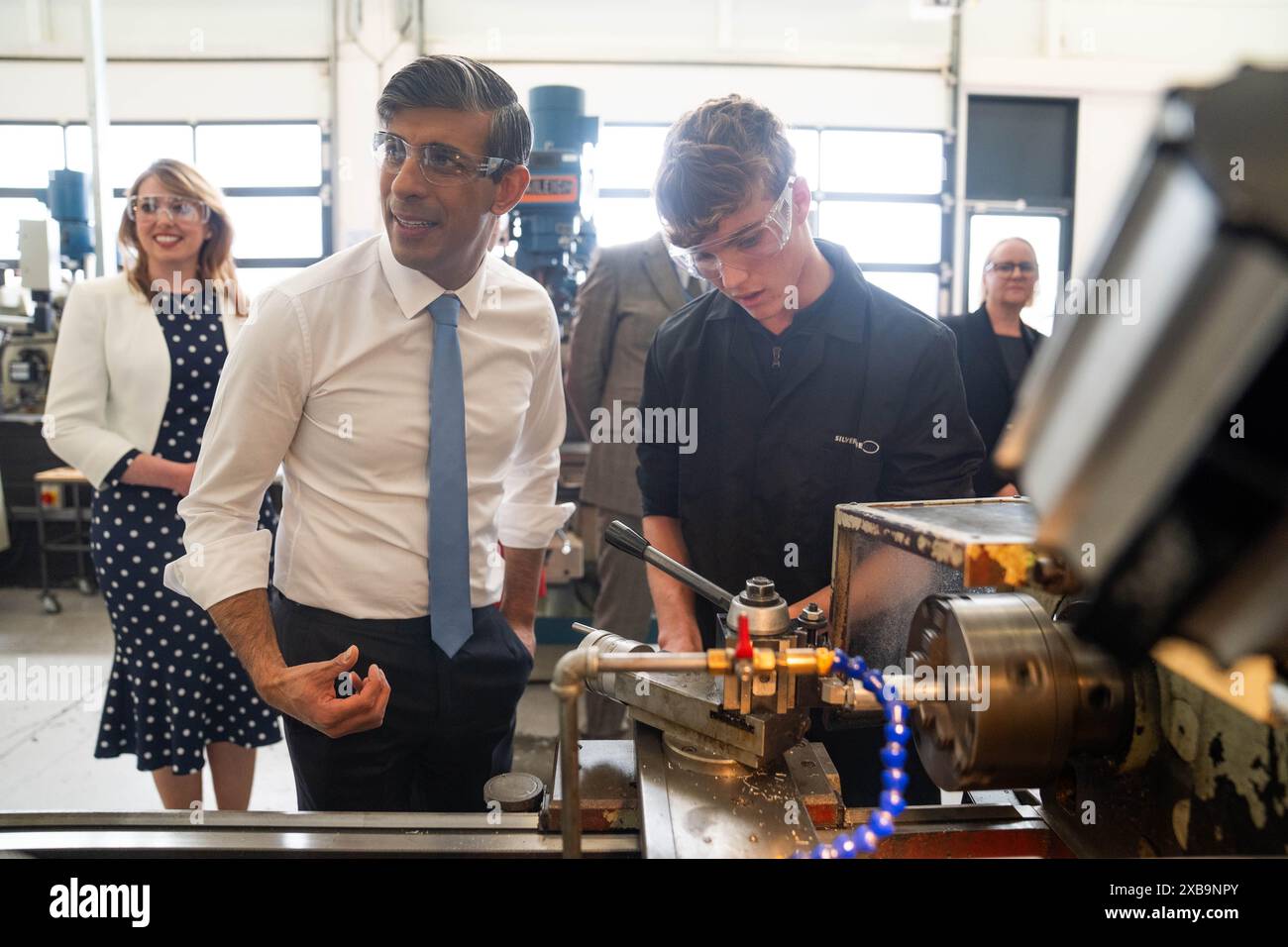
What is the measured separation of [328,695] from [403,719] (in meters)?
0.15

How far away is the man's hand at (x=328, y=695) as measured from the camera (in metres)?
1.06

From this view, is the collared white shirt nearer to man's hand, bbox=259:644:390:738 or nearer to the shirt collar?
the shirt collar

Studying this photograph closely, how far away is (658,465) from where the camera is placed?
1.40m

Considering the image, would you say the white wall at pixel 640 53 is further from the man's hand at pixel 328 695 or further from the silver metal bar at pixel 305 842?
the silver metal bar at pixel 305 842

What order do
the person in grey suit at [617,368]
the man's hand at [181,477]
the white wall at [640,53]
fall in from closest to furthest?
the man's hand at [181,477], the person in grey suit at [617,368], the white wall at [640,53]

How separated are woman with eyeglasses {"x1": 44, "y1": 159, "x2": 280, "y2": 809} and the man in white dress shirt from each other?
2.34 ft

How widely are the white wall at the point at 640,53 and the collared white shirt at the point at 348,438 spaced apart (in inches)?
169

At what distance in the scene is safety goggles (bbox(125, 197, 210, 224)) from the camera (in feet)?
5.98

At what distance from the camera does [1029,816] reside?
94 cm

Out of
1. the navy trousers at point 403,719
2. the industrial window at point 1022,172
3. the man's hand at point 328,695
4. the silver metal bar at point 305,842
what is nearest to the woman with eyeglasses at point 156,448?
the navy trousers at point 403,719

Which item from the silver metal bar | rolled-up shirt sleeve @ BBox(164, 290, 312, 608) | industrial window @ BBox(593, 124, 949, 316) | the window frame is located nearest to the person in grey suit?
rolled-up shirt sleeve @ BBox(164, 290, 312, 608)

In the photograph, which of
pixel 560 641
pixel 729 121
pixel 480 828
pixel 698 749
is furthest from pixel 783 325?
pixel 560 641

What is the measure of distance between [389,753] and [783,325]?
32.3 inches
